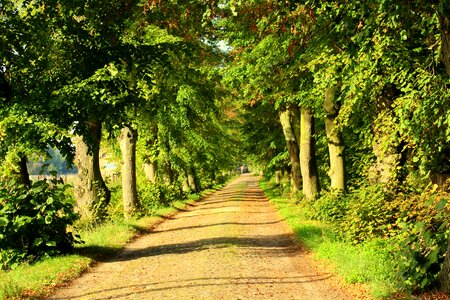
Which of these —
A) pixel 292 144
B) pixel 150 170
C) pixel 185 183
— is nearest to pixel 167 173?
pixel 150 170

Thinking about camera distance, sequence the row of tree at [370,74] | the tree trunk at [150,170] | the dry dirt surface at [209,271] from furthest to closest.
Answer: the tree trunk at [150,170], the dry dirt surface at [209,271], the row of tree at [370,74]

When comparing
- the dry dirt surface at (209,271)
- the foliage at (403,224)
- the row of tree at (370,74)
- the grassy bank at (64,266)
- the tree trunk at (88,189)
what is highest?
the row of tree at (370,74)

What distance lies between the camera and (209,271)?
996cm

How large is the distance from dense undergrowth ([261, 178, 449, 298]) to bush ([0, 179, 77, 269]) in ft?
20.3

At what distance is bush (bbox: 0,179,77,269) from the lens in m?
10.6

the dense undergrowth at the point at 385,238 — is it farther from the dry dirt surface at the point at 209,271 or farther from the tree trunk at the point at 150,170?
the tree trunk at the point at 150,170

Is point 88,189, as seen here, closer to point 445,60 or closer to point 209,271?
point 209,271

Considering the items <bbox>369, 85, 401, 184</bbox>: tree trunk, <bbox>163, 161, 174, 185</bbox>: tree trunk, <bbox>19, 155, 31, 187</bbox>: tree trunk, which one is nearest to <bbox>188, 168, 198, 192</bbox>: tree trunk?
<bbox>163, 161, 174, 185</bbox>: tree trunk

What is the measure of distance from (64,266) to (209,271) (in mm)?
3125

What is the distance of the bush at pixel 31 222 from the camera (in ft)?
34.8

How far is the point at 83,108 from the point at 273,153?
28067 mm

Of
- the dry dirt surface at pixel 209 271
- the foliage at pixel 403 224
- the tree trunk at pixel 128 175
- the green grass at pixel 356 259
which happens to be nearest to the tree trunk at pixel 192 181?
the tree trunk at pixel 128 175

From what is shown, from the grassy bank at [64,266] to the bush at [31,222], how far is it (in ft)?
1.23

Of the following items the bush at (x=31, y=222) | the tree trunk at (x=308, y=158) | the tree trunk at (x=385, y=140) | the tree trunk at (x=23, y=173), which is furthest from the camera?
the tree trunk at (x=308, y=158)
